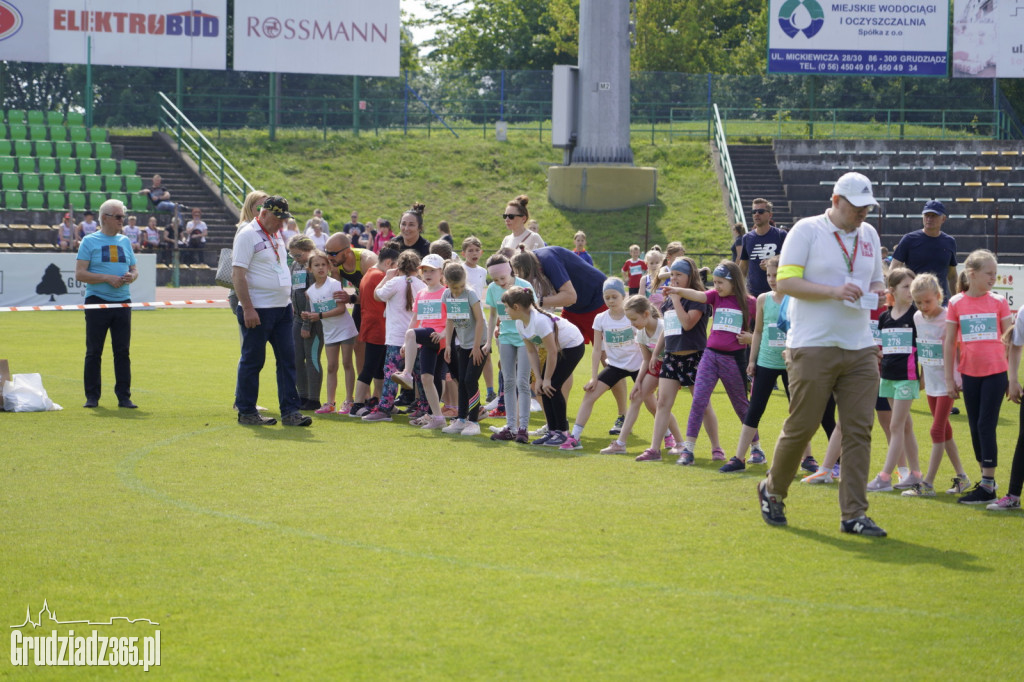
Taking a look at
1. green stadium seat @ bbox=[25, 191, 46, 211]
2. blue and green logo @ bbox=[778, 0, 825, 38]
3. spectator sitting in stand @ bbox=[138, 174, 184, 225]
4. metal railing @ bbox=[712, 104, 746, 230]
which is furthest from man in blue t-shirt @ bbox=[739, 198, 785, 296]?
blue and green logo @ bbox=[778, 0, 825, 38]

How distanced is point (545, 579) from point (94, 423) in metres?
6.58

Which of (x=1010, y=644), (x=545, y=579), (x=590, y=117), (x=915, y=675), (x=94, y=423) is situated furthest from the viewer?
(x=590, y=117)

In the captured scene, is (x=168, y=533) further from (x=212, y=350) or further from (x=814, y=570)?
(x=212, y=350)

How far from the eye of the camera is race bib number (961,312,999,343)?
8.25 m

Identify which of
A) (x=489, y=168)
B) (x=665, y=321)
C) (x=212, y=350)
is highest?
(x=489, y=168)

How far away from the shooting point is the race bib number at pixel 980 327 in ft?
27.1

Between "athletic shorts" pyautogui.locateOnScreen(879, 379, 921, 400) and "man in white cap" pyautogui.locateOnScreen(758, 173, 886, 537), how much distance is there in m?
1.43

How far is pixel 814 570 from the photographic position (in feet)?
21.1

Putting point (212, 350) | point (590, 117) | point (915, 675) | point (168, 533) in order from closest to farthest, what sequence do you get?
point (915, 675) < point (168, 533) < point (212, 350) < point (590, 117)

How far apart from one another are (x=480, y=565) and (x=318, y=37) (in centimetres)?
4166

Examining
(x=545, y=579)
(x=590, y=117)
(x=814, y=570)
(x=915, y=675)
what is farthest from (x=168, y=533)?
(x=590, y=117)

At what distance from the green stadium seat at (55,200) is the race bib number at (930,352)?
103 feet

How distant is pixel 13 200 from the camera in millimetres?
35344

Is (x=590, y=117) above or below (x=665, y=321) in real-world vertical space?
above
